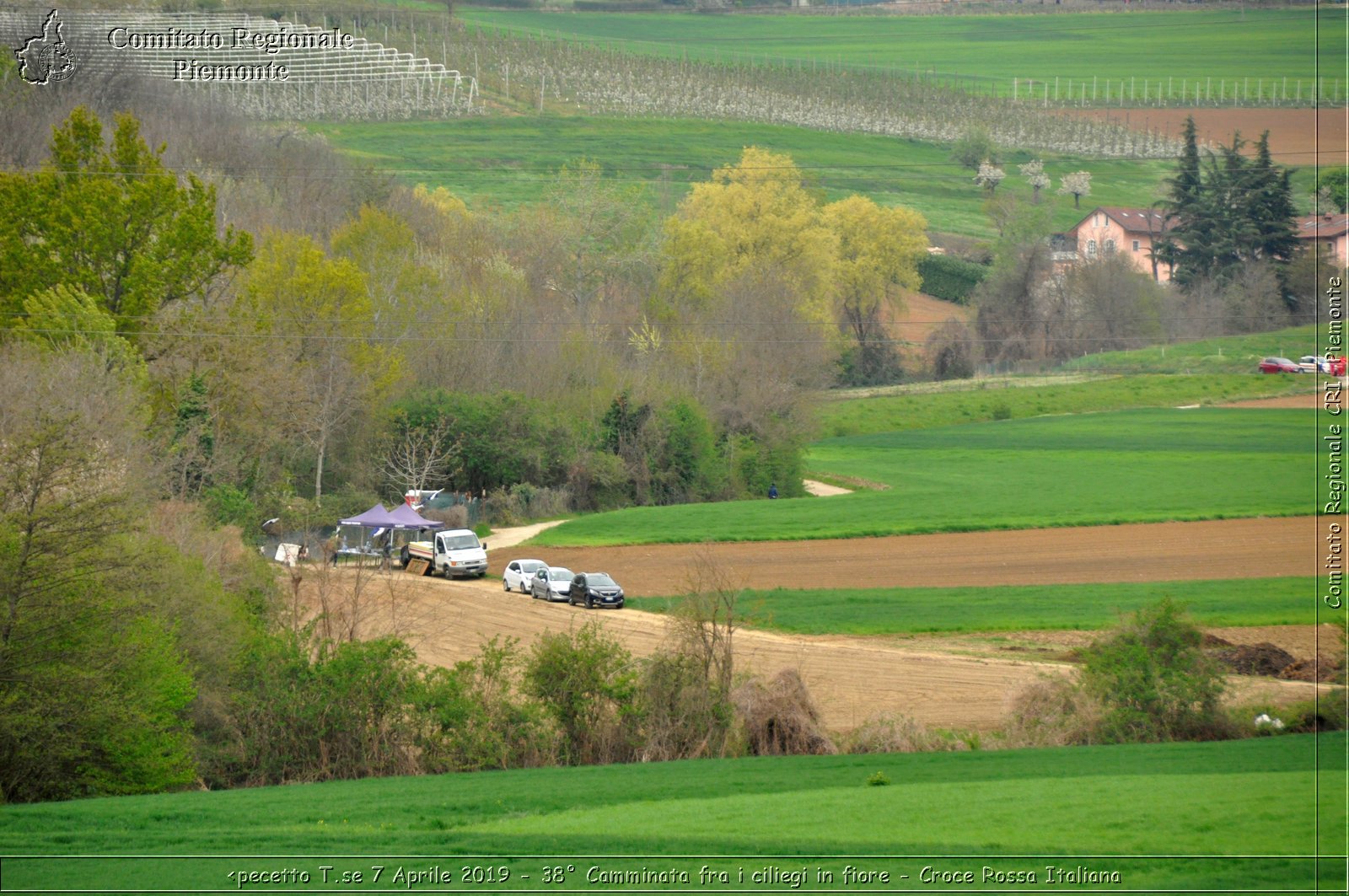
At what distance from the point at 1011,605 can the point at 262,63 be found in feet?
216

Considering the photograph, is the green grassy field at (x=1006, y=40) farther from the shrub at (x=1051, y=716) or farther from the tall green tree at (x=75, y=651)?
the tall green tree at (x=75, y=651)

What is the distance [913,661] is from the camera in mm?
33938

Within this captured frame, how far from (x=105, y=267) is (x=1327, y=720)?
4272 centimetres

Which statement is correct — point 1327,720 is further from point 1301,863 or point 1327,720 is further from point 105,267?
point 105,267

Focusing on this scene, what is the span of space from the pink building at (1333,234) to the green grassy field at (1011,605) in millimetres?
29264

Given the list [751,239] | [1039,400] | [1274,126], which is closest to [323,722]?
[1039,400]

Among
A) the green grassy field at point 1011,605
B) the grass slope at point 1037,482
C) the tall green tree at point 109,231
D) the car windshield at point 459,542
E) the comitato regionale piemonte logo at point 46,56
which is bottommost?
the grass slope at point 1037,482

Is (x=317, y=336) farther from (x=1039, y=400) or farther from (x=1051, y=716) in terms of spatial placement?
(x=1039, y=400)

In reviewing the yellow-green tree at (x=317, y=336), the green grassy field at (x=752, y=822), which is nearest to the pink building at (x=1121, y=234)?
the yellow-green tree at (x=317, y=336)

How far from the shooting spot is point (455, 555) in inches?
1825

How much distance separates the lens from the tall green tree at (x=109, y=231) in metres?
47.4

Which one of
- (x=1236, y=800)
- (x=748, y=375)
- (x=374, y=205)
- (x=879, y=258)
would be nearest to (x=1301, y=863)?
(x=1236, y=800)

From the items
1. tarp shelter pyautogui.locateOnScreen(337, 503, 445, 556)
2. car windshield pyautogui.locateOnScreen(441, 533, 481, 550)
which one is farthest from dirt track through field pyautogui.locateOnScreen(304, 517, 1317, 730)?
tarp shelter pyautogui.locateOnScreen(337, 503, 445, 556)

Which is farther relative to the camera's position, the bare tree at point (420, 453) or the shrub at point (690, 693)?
the bare tree at point (420, 453)
